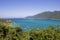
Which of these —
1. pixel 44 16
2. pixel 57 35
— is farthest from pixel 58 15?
pixel 57 35

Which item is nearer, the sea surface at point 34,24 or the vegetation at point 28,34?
the vegetation at point 28,34

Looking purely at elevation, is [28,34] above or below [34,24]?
above

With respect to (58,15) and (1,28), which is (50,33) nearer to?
(1,28)

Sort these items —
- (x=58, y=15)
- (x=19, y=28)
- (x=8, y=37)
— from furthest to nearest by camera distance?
1. (x=58, y=15)
2. (x=19, y=28)
3. (x=8, y=37)

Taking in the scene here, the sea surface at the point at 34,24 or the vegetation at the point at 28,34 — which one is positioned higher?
the vegetation at the point at 28,34

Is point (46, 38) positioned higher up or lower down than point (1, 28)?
lower down

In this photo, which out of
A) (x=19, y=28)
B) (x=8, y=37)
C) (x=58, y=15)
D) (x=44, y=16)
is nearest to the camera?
(x=8, y=37)

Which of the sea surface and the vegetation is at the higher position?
the vegetation

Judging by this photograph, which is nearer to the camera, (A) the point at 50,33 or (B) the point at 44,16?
(A) the point at 50,33

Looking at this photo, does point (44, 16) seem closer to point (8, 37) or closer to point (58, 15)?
point (58, 15)

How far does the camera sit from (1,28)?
1089 cm

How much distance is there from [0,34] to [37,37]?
2456mm

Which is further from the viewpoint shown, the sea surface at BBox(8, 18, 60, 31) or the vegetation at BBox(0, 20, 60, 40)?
the sea surface at BBox(8, 18, 60, 31)

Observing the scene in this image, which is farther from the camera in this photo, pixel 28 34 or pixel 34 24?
pixel 34 24
